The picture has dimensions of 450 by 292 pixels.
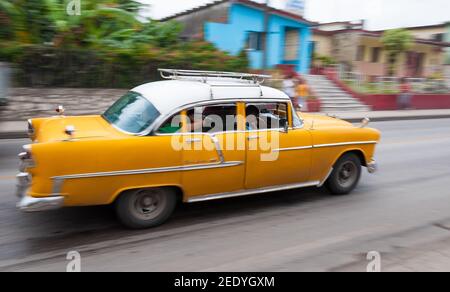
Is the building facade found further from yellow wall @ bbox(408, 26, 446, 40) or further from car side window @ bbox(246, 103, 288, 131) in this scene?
car side window @ bbox(246, 103, 288, 131)

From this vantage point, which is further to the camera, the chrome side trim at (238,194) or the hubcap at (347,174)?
the hubcap at (347,174)

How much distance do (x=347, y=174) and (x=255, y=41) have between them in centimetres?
1612

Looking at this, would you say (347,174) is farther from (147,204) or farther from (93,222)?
(93,222)

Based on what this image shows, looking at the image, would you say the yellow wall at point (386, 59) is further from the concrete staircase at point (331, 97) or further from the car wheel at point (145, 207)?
the car wheel at point (145, 207)

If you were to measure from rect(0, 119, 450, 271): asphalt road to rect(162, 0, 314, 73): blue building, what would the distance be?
12603 mm

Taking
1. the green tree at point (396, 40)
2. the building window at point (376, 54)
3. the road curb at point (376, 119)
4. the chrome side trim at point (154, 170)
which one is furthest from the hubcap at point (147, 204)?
the building window at point (376, 54)

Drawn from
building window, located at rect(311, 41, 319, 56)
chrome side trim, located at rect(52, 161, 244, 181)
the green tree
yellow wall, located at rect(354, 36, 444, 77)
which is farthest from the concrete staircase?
chrome side trim, located at rect(52, 161, 244, 181)

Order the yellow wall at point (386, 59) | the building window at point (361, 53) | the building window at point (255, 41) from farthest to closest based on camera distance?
the building window at point (361, 53), the yellow wall at point (386, 59), the building window at point (255, 41)

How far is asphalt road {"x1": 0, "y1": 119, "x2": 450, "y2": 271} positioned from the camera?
4.02 meters

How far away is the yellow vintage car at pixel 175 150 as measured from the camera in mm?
4180

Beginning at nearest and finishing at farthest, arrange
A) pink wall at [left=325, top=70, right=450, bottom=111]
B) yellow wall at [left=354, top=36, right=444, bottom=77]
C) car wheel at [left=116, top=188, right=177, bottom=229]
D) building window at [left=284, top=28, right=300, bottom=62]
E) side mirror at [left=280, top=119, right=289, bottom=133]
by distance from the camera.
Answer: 1. car wheel at [left=116, top=188, right=177, bottom=229]
2. side mirror at [left=280, top=119, right=289, bottom=133]
3. pink wall at [left=325, top=70, right=450, bottom=111]
4. building window at [left=284, top=28, right=300, bottom=62]
5. yellow wall at [left=354, top=36, right=444, bottom=77]

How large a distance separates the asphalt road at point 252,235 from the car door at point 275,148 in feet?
1.45
